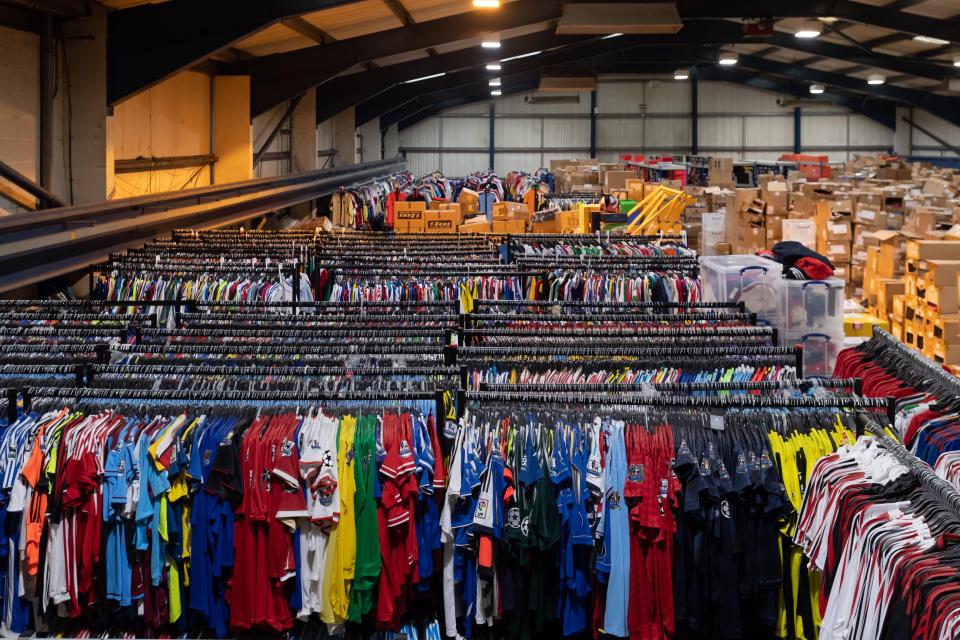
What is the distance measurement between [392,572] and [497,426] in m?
0.71

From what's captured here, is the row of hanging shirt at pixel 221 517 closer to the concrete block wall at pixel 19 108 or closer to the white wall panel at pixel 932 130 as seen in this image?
the concrete block wall at pixel 19 108

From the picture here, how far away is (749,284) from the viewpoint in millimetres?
6445

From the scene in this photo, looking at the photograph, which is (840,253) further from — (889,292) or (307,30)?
(307,30)

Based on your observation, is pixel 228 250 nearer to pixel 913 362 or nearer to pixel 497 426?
pixel 497 426

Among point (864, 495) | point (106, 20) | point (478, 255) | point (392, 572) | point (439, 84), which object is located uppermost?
point (439, 84)

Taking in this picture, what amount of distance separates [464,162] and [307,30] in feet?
77.1

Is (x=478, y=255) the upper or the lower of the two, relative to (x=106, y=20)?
lower

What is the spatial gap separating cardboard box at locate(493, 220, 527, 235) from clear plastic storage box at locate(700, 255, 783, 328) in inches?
258

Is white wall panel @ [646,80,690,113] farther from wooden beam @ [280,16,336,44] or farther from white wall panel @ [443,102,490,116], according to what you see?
wooden beam @ [280,16,336,44]

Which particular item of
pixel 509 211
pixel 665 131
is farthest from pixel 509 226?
pixel 665 131

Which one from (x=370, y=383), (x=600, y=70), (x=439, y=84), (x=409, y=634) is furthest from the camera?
(x=600, y=70)

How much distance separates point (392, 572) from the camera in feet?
12.6

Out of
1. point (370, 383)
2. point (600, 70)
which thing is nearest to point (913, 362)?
point (370, 383)

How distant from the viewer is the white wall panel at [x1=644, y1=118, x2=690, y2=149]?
39094mm
